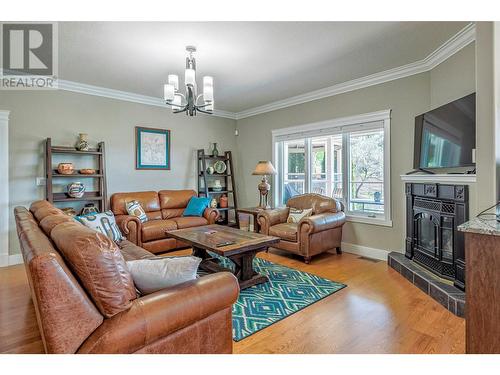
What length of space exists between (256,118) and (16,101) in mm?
3918

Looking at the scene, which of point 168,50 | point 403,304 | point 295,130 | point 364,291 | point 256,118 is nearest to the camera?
point 403,304

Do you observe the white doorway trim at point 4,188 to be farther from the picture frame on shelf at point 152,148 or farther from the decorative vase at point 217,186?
the decorative vase at point 217,186

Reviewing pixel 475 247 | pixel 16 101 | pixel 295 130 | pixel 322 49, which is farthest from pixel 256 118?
pixel 475 247

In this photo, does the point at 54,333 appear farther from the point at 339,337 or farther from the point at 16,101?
the point at 16,101

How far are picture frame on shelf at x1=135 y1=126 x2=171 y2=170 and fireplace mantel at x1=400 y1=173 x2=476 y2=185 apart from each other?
155 inches

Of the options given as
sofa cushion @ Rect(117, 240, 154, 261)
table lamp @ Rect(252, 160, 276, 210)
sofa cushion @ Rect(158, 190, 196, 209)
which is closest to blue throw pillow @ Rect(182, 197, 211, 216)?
sofa cushion @ Rect(158, 190, 196, 209)

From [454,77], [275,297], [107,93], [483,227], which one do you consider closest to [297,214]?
[275,297]

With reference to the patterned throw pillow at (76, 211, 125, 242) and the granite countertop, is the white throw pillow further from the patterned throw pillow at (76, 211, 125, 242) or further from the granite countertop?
the patterned throw pillow at (76, 211, 125, 242)

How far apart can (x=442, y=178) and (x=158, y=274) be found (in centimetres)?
284

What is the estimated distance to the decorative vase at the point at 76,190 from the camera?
407cm

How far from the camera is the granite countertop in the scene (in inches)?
57.8

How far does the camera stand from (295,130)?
16.6 ft

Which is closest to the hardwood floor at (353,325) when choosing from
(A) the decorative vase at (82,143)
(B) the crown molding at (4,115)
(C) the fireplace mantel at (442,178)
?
(C) the fireplace mantel at (442,178)
